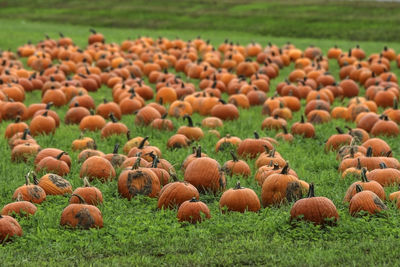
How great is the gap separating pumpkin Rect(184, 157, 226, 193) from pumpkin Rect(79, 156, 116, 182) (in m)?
1.15

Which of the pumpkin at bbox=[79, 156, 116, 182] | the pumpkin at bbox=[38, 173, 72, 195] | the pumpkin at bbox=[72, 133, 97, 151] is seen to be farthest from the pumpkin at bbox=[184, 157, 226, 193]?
the pumpkin at bbox=[72, 133, 97, 151]

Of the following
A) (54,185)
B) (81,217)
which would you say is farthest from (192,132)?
(81,217)

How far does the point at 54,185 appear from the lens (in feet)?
25.0

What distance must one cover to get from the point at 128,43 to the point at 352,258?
18.6 m

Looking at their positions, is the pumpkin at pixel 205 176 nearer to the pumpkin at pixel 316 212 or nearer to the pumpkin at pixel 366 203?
the pumpkin at pixel 316 212

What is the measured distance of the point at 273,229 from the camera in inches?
249

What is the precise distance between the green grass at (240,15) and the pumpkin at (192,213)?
22832 millimetres

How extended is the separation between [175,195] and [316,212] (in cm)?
162

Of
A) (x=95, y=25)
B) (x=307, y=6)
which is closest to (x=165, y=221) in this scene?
(x=95, y=25)

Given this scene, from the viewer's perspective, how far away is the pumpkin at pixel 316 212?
6.33m

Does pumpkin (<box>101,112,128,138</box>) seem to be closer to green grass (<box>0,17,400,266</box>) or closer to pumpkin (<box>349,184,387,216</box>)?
green grass (<box>0,17,400,266</box>)

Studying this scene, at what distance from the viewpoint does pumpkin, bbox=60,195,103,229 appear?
21.0 feet

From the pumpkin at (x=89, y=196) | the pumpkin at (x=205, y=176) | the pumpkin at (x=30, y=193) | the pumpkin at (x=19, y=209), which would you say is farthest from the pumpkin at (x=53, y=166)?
the pumpkin at (x=205, y=176)

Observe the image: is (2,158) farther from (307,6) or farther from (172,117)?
(307,6)
